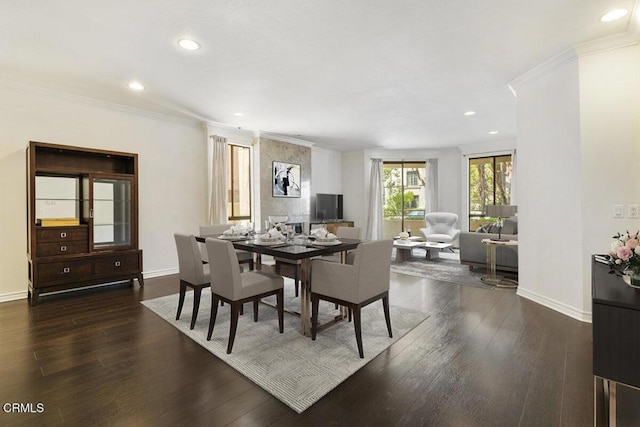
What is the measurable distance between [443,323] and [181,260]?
8.76 ft

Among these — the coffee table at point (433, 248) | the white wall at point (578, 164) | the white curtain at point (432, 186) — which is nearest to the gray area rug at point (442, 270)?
the coffee table at point (433, 248)

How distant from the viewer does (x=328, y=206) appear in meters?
8.13

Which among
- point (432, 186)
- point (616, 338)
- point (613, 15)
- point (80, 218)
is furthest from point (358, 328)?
point (432, 186)

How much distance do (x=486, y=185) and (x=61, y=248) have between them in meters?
8.57

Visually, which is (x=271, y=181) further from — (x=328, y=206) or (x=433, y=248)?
(x=433, y=248)

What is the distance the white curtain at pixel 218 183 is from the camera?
5441 mm

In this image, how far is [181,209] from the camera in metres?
5.23

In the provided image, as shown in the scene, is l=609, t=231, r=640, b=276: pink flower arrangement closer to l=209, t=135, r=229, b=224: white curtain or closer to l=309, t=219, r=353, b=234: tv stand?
l=209, t=135, r=229, b=224: white curtain

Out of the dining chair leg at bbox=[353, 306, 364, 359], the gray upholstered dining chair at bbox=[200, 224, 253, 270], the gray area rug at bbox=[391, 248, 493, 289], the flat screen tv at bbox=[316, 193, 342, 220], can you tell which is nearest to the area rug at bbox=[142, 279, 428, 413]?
the dining chair leg at bbox=[353, 306, 364, 359]

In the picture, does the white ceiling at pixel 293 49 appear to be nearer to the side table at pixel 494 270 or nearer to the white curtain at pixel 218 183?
the white curtain at pixel 218 183

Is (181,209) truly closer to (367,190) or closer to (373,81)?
(373,81)

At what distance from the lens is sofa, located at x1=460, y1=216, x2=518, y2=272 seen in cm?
487

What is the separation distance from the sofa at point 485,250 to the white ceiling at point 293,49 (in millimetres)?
2156

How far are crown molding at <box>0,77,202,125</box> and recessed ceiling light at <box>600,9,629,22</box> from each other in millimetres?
5167
